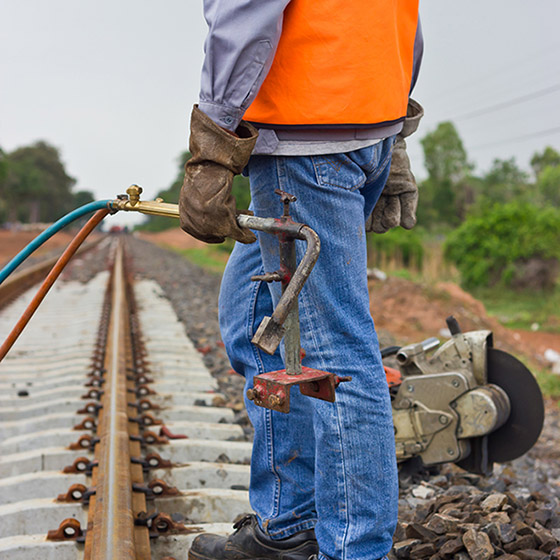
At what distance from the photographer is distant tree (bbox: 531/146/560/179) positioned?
2756 inches

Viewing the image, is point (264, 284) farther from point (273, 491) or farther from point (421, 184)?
point (421, 184)

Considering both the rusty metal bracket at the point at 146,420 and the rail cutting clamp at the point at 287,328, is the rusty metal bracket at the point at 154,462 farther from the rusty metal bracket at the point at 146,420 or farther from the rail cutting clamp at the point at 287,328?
the rail cutting clamp at the point at 287,328

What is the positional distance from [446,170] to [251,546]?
6217 cm

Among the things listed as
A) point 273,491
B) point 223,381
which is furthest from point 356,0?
point 223,381

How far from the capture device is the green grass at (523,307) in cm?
1284

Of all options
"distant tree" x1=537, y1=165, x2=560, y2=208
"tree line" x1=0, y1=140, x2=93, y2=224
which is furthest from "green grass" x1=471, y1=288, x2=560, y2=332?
"tree line" x1=0, y1=140, x2=93, y2=224

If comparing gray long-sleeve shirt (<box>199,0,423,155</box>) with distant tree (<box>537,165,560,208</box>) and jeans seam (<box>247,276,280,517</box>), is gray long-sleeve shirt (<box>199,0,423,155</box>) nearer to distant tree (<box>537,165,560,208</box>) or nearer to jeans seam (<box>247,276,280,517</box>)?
jeans seam (<box>247,276,280,517</box>)

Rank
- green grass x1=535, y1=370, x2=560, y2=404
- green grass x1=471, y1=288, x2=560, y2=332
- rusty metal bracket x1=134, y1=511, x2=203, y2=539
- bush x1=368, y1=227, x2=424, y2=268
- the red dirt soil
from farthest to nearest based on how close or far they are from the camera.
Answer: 1. bush x1=368, y1=227, x2=424, y2=268
2. green grass x1=471, y1=288, x2=560, y2=332
3. the red dirt soil
4. green grass x1=535, y1=370, x2=560, y2=404
5. rusty metal bracket x1=134, y1=511, x2=203, y2=539

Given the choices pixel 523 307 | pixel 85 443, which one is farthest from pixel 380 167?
pixel 523 307

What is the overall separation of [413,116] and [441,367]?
1.09 meters

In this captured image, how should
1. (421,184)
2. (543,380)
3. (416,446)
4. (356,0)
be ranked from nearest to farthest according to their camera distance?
(356,0) → (416,446) → (543,380) → (421,184)

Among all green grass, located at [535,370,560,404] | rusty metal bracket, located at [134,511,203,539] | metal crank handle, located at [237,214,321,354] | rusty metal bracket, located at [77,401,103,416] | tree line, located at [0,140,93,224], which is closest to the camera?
metal crank handle, located at [237,214,321,354]

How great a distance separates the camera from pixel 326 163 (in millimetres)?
1688

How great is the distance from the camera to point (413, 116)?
2.21 metres
